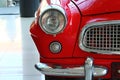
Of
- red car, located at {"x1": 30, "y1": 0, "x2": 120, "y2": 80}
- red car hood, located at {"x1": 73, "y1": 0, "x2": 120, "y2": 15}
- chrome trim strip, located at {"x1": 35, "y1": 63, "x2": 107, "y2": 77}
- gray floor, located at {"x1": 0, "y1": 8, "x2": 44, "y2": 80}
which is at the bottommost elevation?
gray floor, located at {"x1": 0, "y1": 8, "x2": 44, "y2": 80}

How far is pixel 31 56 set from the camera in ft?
14.0

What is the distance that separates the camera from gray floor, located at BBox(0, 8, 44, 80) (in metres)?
3.48

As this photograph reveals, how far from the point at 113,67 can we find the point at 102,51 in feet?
0.44

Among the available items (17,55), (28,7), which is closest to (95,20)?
(17,55)

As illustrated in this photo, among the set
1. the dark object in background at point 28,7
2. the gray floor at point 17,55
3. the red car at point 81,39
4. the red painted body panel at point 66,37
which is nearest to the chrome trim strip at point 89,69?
the red car at point 81,39

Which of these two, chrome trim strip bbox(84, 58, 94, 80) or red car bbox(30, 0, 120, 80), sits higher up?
red car bbox(30, 0, 120, 80)

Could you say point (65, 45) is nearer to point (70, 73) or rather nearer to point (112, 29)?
point (70, 73)

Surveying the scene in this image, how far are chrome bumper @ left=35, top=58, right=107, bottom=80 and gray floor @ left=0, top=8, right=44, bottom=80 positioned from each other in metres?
1.10

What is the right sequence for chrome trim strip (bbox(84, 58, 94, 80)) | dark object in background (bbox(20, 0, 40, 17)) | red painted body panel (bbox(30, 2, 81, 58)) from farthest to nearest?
dark object in background (bbox(20, 0, 40, 17)) < red painted body panel (bbox(30, 2, 81, 58)) < chrome trim strip (bbox(84, 58, 94, 80))

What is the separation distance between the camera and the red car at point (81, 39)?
2154 millimetres

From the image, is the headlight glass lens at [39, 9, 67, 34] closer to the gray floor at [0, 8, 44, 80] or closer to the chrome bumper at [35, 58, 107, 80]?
the chrome bumper at [35, 58, 107, 80]

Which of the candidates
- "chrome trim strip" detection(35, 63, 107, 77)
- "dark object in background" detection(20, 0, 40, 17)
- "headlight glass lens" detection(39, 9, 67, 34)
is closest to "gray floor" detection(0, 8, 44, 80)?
"chrome trim strip" detection(35, 63, 107, 77)

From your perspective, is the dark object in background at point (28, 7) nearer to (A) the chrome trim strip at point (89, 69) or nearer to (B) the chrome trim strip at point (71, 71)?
(B) the chrome trim strip at point (71, 71)

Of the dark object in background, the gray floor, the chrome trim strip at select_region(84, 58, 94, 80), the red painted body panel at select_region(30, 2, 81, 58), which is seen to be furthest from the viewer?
the dark object in background
